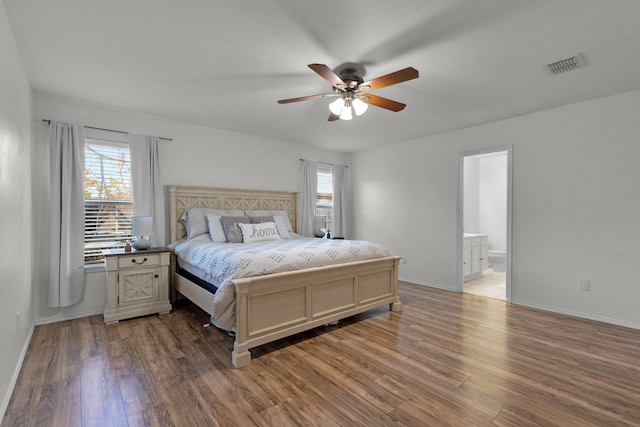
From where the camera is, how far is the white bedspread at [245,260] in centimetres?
250

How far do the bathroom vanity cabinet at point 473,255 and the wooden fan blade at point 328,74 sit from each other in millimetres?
3554

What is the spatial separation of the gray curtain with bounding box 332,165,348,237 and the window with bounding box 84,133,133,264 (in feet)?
11.7

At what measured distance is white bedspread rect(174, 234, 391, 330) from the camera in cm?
250

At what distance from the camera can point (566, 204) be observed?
3.70 m

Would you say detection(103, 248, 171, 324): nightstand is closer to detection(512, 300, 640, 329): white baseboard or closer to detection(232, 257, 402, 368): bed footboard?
detection(232, 257, 402, 368): bed footboard

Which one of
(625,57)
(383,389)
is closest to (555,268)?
(625,57)

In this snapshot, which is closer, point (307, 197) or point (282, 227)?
point (282, 227)

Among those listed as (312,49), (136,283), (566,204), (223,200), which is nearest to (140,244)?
(136,283)

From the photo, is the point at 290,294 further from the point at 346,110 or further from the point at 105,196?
the point at 105,196

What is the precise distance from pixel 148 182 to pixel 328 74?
2.91 metres

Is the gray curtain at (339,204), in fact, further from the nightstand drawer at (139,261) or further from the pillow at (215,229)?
the nightstand drawer at (139,261)

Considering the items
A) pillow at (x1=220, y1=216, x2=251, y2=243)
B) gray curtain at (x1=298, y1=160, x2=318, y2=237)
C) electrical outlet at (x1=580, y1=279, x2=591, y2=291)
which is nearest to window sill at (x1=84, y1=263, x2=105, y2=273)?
pillow at (x1=220, y1=216, x2=251, y2=243)

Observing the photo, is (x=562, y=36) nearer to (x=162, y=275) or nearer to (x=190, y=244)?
(x=190, y=244)

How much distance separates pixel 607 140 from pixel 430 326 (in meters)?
2.92
